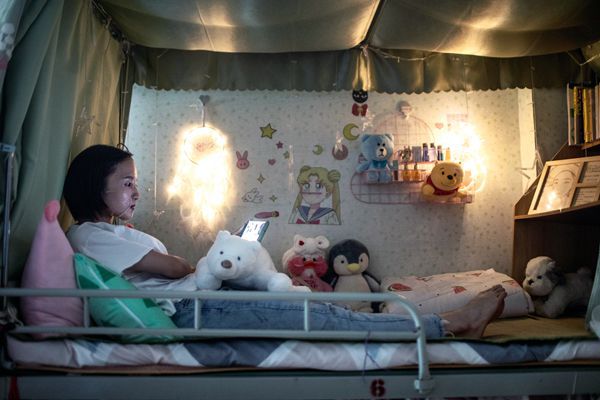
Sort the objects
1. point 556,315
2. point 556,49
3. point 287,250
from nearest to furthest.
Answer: point 556,315
point 556,49
point 287,250

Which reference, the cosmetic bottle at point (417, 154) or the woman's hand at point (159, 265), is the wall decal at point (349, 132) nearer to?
the cosmetic bottle at point (417, 154)

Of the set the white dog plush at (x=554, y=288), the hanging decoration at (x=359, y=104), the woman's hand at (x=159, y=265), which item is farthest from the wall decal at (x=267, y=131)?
the white dog plush at (x=554, y=288)

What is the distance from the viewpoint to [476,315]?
1941 mm

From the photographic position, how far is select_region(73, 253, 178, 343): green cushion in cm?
165

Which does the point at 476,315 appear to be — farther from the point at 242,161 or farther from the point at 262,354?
the point at 242,161

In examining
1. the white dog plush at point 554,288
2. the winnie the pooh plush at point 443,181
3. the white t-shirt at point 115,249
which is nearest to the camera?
the white t-shirt at point 115,249

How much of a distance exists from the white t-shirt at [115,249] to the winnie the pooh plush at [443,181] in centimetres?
167

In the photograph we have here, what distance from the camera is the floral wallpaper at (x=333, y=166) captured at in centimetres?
310

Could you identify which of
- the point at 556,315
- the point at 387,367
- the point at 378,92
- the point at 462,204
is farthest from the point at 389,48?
the point at 387,367

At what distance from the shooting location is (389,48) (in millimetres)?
2979

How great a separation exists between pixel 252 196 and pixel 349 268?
78 cm

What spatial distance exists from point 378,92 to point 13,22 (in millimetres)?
2108

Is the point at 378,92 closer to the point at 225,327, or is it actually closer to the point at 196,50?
the point at 196,50

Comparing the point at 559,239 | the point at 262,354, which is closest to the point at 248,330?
the point at 262,354
